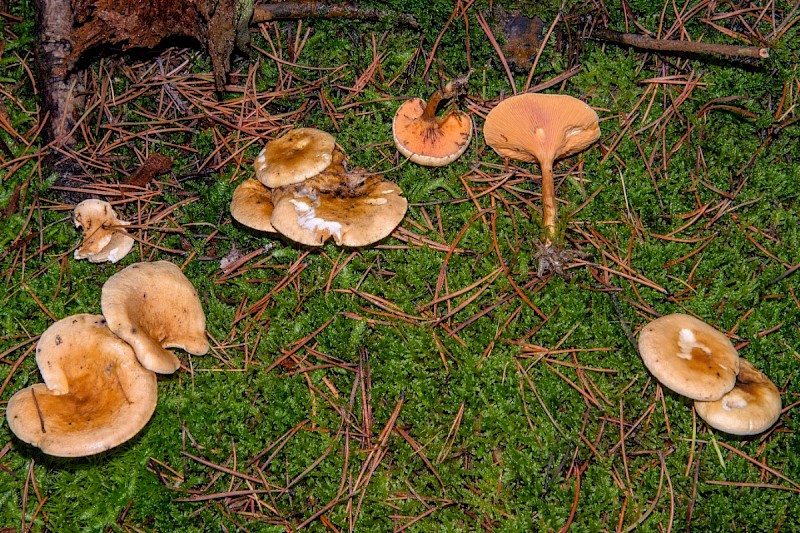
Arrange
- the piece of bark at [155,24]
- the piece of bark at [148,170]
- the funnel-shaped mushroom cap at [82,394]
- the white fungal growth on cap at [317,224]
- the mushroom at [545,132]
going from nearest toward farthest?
the funnel-shaped mushroom cap at [82,394] → the white fungal growth on cap at [317,224] → the mushroom at [545,132] → the piece of bark at [155,24] → the piece of bark at [148,170]

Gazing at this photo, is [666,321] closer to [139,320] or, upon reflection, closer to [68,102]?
[139,320]

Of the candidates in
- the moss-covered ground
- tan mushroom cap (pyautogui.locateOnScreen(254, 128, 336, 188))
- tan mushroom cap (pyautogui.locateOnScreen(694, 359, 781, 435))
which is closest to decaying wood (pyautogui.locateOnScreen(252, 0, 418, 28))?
the moss-covered ground

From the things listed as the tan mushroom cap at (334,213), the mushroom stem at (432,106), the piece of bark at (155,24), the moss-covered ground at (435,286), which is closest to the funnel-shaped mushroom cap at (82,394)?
the moss-covered ground at (435,286)

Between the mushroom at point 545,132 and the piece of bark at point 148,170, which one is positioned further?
the piece of bark at point 148,170

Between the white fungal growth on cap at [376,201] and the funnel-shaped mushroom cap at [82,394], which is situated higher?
the white fungal growth on cap at [376,201]

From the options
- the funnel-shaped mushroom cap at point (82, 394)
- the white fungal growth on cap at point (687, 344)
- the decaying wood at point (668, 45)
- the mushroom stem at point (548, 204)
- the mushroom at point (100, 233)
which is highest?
the decaying wood at point (668, 45)

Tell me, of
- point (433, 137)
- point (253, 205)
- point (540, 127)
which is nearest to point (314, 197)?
point (253, 205)

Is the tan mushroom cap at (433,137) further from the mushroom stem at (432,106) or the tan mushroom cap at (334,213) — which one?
the tan mushroom cap at (334,213)
